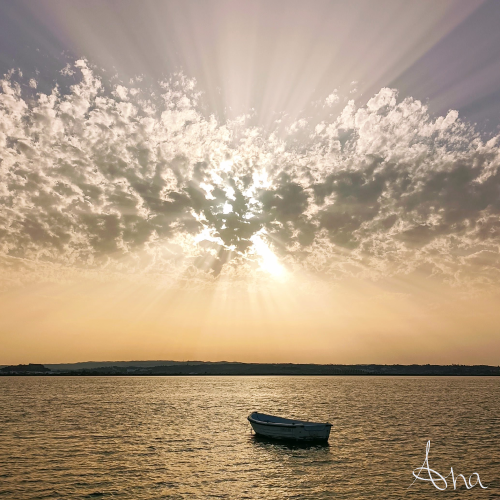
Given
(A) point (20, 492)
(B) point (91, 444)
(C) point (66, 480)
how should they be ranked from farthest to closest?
(B) point (91, 444), (C) point (66, 480), (A) point (20, 492)

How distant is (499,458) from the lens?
47.7 meters

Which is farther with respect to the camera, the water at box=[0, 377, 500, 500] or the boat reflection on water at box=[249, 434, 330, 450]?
the boat reflection on water at box=[249, 434, 330, 450]

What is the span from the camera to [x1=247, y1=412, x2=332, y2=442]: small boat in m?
53.9

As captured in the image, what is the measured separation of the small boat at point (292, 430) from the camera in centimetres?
5388

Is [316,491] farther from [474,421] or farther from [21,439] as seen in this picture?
[474,421]

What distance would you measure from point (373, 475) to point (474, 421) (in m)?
54.2

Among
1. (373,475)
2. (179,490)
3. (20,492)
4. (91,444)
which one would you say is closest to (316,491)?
(373,475)

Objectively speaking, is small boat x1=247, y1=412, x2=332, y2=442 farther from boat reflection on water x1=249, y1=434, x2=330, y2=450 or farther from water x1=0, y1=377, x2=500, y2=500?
water x1=0, y1=377, x2=500, y2=500
